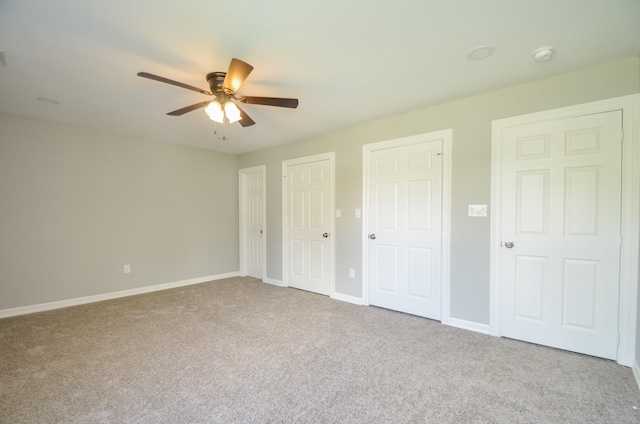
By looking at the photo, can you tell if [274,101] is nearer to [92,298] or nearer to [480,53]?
[480,53]

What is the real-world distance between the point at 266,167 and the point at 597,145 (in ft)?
14.0

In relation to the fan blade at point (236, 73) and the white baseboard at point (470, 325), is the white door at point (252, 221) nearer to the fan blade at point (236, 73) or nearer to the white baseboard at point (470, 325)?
the fan blade at point (236, 73)

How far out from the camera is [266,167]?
498cm

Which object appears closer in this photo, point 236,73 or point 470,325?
point 236,73

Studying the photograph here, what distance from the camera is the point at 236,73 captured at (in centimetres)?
191

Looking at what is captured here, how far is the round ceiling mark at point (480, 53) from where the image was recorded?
1999 mm

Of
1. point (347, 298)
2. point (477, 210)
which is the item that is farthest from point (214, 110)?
point (347, 298)

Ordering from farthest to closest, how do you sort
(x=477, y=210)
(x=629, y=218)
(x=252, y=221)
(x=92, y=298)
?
(x=252, y=221)
(x=92, y=298)
(x=477, y=210)
(x=629, y=218)

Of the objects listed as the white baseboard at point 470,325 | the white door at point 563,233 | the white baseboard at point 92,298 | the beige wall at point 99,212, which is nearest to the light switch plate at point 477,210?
the white door at point 563,233

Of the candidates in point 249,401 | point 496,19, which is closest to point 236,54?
point 496,19

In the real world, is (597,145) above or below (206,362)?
above

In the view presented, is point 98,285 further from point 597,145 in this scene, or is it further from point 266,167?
point 597,145

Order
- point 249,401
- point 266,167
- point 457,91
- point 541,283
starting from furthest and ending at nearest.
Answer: point 266,167, point 457,91, point 541,283, point 249,401

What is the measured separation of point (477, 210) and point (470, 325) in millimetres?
1219
